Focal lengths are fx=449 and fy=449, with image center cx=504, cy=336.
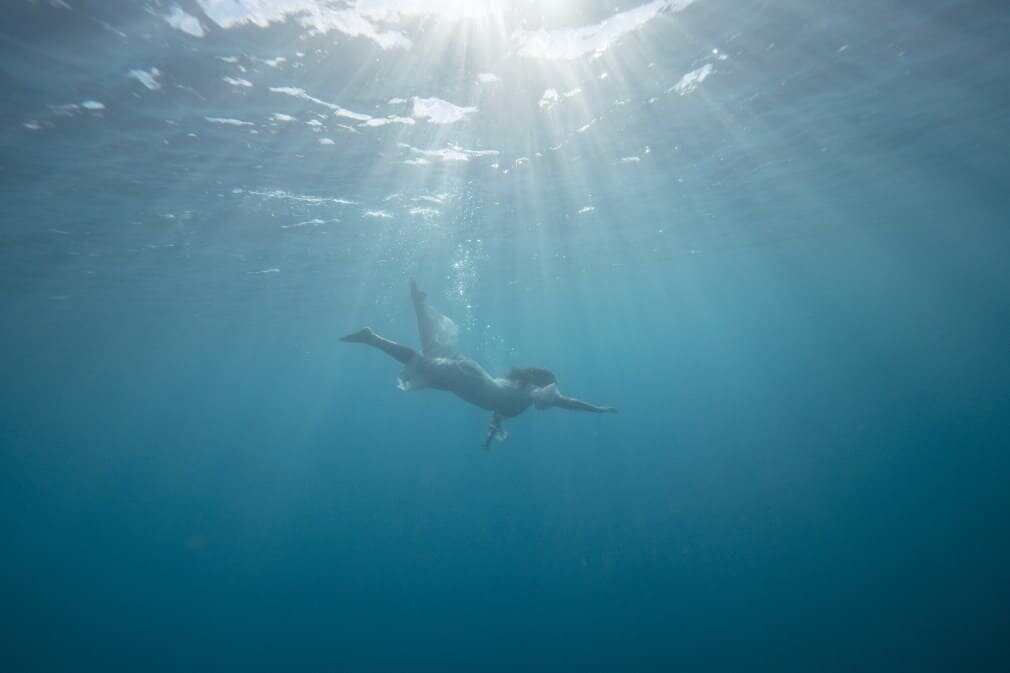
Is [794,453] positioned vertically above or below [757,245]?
below

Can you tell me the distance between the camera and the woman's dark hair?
9105mm

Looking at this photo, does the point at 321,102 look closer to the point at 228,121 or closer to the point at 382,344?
the point at 228,121

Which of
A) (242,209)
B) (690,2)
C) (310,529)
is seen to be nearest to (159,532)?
(310,529)

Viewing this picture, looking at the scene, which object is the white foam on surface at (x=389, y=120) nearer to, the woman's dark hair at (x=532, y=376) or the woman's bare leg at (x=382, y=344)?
the woman's bare leg at (x=382, y=344)

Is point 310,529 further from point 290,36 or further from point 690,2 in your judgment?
point 690,2

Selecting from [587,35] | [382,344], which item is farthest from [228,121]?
[587,35]

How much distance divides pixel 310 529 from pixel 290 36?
32.7 meters

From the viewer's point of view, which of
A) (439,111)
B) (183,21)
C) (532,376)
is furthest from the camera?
(439,111)

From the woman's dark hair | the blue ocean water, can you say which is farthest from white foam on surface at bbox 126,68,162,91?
the woman's dark hair

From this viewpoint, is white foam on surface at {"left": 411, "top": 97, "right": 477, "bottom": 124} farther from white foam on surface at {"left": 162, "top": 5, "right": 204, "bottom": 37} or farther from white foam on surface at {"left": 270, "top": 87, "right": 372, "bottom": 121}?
white foam on surface at {"left": 162, "top": 5, "right": 204, "bottom": 37}

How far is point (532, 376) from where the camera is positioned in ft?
30.1

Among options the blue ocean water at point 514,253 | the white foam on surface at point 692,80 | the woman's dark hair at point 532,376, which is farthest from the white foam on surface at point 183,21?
the white foam on surface at point 692,80

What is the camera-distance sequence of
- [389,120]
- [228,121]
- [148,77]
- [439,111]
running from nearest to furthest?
1. [148,77]
2. [228,121]
3. [439,111]
4. [389,120]

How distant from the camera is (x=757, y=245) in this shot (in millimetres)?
40062
